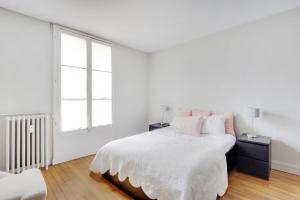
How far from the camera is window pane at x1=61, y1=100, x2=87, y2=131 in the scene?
295 centimetres

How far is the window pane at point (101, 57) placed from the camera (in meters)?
3.41

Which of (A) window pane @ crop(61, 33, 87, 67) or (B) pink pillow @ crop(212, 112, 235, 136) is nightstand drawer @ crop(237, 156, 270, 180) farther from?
(A) window pane @ crop(61, 33, 87, 67)

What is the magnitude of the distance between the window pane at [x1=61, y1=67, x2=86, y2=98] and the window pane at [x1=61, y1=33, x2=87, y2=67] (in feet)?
0.45

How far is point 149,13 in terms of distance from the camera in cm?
249

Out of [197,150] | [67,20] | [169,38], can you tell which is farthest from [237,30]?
[67,20]

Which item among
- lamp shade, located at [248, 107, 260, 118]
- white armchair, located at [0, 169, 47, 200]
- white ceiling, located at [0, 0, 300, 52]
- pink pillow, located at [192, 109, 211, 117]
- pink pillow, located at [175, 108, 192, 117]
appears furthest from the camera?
pink pillow, located at [175, 108, 192, 117]

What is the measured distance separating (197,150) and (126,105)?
2465 mm

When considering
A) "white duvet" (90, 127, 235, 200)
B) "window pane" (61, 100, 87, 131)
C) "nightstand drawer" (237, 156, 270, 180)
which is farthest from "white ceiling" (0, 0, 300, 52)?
"nightstand drawer" (237, 156, 270, 180)

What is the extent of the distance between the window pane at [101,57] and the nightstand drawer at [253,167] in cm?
321

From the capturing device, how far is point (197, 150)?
A: 206 cm

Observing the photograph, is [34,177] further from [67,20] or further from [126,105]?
[126,105]

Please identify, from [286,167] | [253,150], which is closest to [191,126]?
[253,150]

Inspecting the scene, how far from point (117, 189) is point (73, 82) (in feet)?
6.88

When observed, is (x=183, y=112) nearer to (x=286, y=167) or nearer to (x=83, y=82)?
(x=286, y=167)
